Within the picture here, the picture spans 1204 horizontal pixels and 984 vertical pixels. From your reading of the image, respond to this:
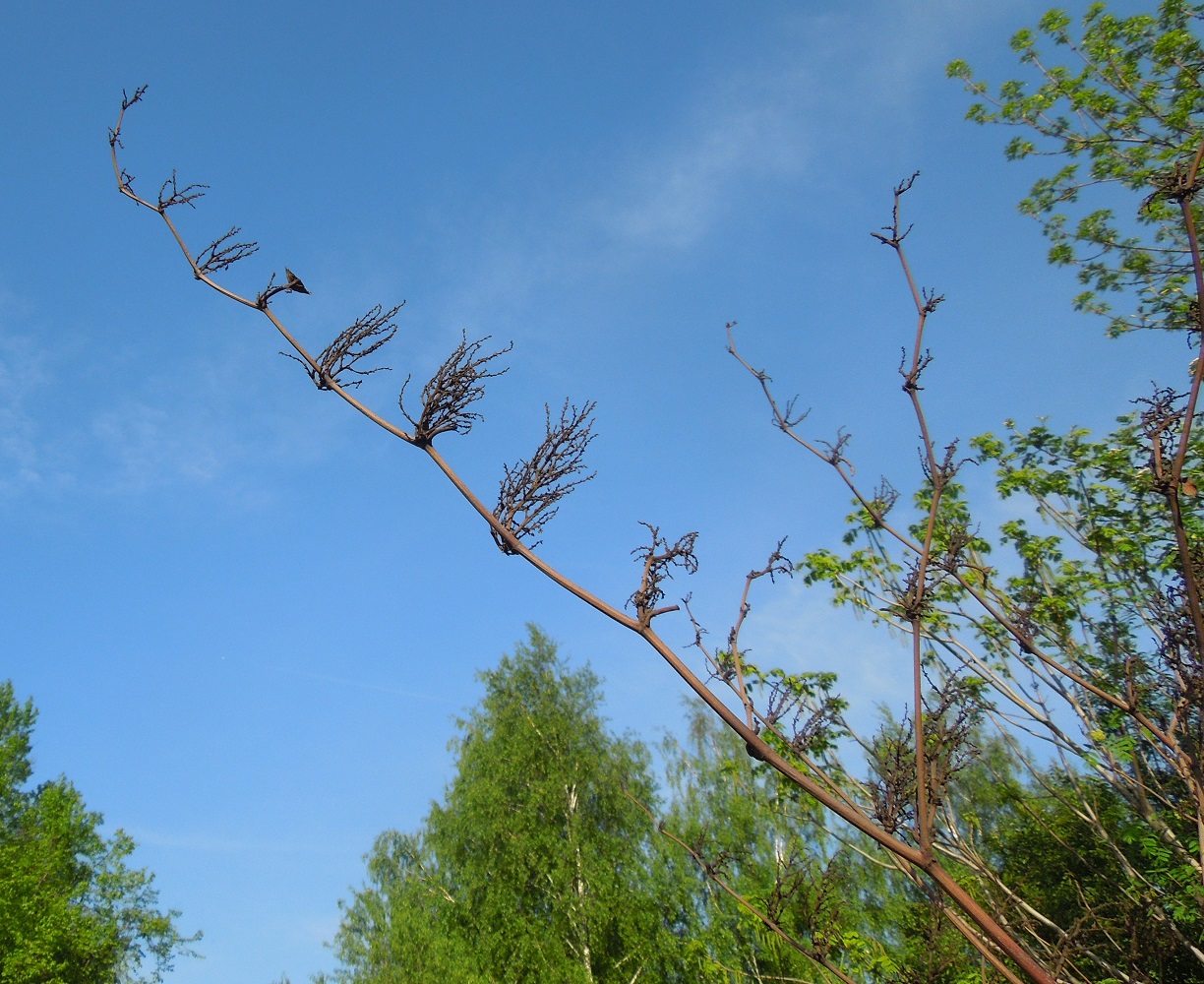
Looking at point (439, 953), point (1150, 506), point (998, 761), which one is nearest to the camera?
point (1150, 506)

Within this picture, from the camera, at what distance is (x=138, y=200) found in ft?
7.75

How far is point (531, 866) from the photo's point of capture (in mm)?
21562

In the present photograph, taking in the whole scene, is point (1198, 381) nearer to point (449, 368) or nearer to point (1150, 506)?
point (449, 368)

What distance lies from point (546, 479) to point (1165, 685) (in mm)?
3751

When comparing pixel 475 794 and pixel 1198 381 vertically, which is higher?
pixel 475 794

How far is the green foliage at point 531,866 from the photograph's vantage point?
20.3 metres

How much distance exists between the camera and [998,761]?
27.9 m

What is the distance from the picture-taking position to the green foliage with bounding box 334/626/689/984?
2028cm

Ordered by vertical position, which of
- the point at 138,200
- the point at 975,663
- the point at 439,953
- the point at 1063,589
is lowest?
the point at 439,953

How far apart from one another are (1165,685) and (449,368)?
3.99 meters

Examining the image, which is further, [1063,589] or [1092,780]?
[1092,780]

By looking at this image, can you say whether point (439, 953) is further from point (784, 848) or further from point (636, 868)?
point (784, 848)

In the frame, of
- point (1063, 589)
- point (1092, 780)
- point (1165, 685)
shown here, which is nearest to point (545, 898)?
point (1092, 780)

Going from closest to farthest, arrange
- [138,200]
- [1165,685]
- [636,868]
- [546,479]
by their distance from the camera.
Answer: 1. [546,479]
2. [138,200]
3. [1165,685]
4. [636,868]
